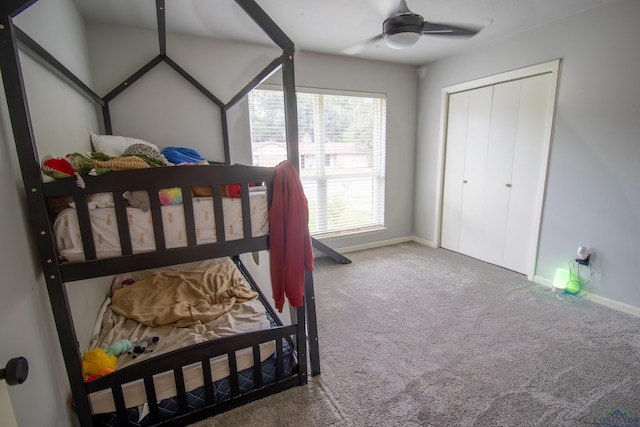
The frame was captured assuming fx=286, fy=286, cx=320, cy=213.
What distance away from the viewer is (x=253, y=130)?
125 inches

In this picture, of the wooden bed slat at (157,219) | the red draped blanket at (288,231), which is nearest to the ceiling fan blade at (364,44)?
the red draped blanket at (288,231)

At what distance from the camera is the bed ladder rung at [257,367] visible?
1512 mm

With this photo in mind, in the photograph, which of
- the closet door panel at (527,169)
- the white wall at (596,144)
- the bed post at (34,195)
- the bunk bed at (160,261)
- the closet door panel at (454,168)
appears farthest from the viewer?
the closet door panel at (454,168)

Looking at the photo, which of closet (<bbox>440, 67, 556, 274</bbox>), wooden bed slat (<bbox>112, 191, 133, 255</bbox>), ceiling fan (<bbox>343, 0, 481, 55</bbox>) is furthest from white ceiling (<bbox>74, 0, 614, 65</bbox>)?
wooden bed slat (<bbox>112, 191, 133, 255</bbox>)

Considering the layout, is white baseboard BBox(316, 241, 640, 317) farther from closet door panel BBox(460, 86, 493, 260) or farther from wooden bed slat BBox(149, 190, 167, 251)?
wooden bed slat BBox(149, 190, 167, 251)

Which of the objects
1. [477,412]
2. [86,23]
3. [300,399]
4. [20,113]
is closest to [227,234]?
[20,113]

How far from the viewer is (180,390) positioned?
4.53 ft

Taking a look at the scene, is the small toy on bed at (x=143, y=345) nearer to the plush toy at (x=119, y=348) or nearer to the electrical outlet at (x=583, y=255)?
the plush toy at (x=119, y=348)

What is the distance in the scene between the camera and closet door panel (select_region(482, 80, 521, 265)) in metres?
3.02

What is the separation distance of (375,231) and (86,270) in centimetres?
339

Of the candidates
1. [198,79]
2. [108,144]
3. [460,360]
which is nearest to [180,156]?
[108,144]

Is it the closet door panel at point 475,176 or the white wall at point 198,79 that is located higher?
the white wall at point 198,79

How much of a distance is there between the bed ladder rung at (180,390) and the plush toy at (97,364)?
32cm

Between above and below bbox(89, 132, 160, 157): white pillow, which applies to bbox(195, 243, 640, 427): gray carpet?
below
